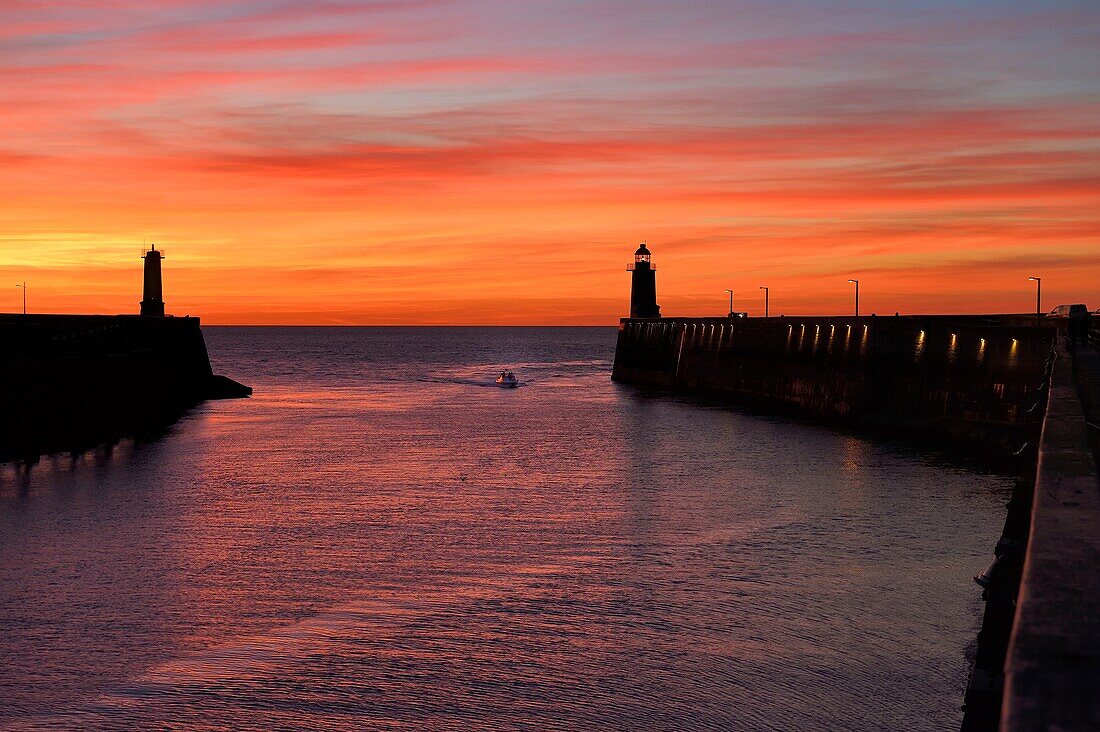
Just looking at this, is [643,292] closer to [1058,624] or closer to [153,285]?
[153,285]

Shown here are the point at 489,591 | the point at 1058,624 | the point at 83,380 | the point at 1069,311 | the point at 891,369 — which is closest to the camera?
the point at 1058,624

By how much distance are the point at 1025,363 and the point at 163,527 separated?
32.1m

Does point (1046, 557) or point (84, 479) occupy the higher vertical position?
point (1046, 557)

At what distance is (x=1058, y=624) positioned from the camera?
3.38m

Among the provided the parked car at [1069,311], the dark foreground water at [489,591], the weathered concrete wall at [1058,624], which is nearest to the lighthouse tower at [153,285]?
the dark foreground water at [489,591]

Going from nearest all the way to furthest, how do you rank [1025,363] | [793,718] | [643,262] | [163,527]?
[793,718] → [163,527] → [1025,363] → [643,262]

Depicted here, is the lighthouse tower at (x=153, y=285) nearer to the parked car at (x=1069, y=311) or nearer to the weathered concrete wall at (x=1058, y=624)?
the parked car at (x=1069, y=311)

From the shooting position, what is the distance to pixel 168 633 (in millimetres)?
17906

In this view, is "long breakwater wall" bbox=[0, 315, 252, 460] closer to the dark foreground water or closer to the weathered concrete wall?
the dark foreground water

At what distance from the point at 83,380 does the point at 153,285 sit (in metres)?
34.0

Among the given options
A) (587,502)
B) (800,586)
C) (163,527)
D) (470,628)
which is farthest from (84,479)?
(800,586)

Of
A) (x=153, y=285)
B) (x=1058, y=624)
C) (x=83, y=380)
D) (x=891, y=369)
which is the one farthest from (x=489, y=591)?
(x=153, y=285)

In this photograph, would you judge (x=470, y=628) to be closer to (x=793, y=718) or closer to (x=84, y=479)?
(x=793, y=718)

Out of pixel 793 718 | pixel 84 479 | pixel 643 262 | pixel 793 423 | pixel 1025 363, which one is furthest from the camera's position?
pixel 643 262
